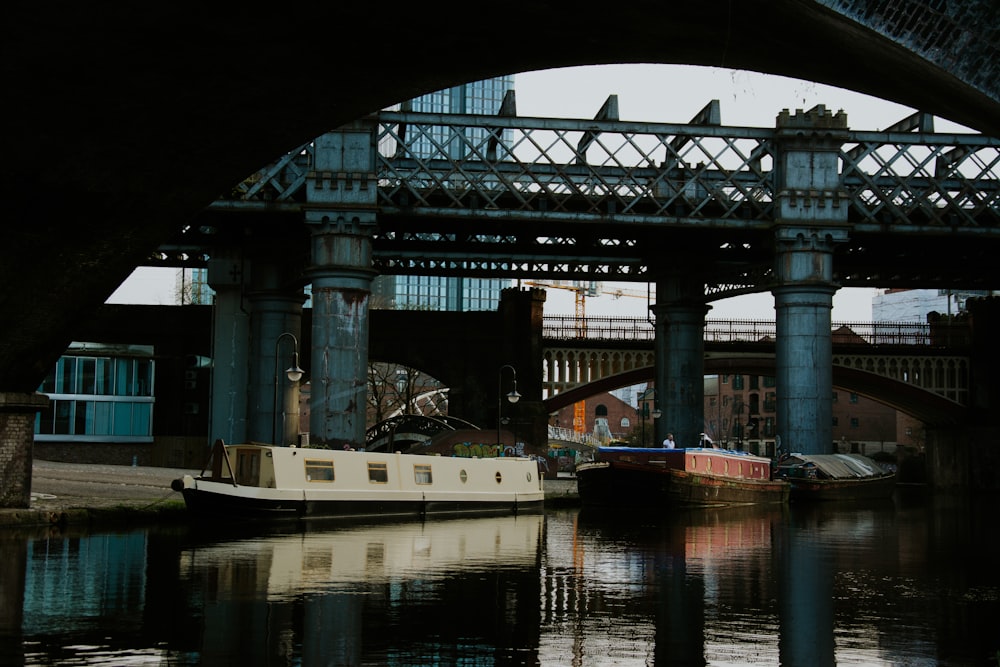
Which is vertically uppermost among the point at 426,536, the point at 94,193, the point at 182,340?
the point at 182,340

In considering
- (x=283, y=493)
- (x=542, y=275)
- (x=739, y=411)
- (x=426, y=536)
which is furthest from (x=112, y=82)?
(x=739, y=411)

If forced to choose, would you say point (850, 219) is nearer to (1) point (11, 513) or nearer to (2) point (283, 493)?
(2) point (283, 493)

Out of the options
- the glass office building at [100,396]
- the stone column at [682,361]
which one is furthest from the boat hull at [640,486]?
the glass office building at [100,396]

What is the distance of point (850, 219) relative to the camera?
4794cm

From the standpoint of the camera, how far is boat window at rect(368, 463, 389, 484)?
38.0m

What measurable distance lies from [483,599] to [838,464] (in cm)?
4000

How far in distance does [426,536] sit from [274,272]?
21.2 metres

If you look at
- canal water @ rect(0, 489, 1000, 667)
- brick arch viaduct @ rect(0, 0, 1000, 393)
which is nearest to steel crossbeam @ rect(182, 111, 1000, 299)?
canal water @ rect(0, 489, 1000, 667)

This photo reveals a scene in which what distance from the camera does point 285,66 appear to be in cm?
899

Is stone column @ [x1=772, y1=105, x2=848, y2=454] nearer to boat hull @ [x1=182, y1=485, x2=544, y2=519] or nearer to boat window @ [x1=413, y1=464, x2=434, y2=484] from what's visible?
boat hull @ [x1=182, y1=485, x2=544, y2=519]

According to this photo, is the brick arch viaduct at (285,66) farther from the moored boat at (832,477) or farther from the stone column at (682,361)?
the stone column at (682,361)

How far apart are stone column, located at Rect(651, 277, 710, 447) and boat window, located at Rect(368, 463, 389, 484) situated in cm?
1632

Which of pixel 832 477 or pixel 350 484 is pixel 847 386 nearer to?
pixel 832 477

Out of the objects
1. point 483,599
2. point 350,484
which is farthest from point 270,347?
point 483,599
